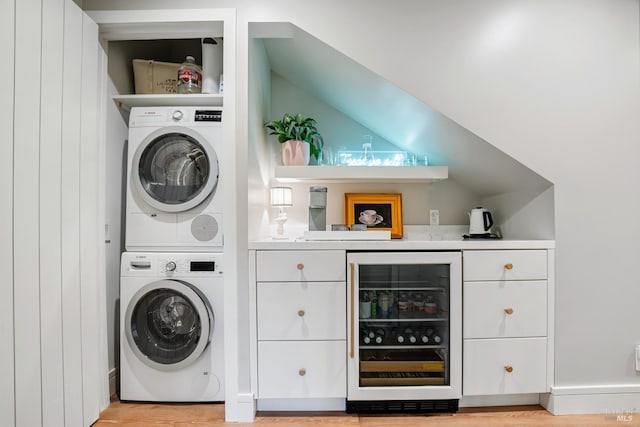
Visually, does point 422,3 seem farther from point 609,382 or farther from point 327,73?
point 609,382

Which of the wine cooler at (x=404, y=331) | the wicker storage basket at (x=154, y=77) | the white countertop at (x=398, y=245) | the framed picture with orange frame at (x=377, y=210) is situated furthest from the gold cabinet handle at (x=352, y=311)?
the wicker storage basket at (x=154, y=77)

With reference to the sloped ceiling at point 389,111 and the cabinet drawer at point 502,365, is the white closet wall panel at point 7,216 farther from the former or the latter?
the cabinet drawer at point 502,365

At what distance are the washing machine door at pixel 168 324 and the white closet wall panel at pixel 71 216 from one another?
305 mm

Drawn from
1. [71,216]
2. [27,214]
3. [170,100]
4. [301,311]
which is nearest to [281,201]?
[301,311]

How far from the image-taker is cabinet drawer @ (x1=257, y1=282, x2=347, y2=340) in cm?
173

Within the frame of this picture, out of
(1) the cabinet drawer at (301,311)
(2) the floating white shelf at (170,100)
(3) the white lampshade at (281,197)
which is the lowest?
(1) the cabinet drawer at (301,311)

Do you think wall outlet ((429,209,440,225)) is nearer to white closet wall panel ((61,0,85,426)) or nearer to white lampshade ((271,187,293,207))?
white lampshade ((271,187,293,207))

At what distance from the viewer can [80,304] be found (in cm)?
159

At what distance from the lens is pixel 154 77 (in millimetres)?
2086

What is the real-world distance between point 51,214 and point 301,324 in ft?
4.10

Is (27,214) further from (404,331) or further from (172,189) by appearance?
(404,331)

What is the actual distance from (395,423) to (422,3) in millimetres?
2189

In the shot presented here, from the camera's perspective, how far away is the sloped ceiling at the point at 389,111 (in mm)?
1770

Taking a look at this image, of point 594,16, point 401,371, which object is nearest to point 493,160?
point 594,16
